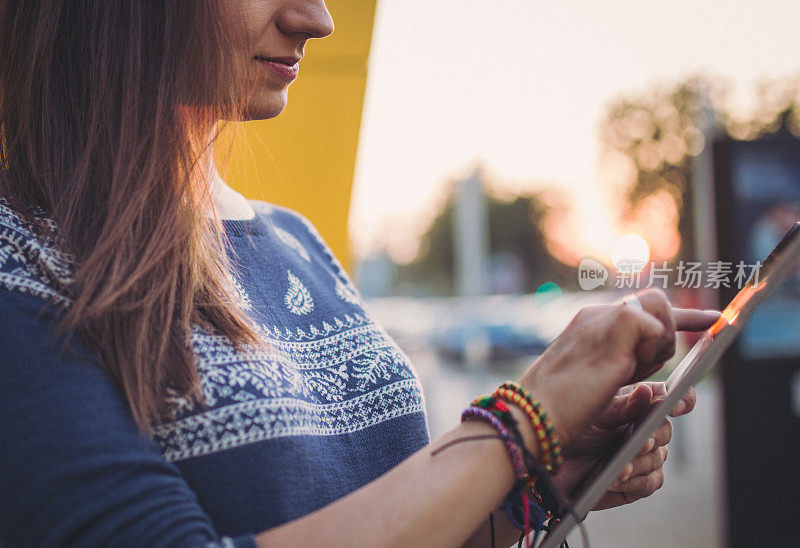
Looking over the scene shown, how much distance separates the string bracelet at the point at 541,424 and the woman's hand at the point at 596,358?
1 centimetres

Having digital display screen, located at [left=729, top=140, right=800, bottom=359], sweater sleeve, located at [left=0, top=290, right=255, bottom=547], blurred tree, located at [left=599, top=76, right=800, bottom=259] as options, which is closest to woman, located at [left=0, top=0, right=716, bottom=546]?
sweater sleeve, located at [left=0, top=290, right=255, bottom=547]

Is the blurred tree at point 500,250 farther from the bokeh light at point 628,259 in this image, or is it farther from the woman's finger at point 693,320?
the woman's finger at point 693,320

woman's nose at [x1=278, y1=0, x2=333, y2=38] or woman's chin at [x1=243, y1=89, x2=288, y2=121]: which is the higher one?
woman's nose at [x1=278, y1=0, x2=333, y2=38]

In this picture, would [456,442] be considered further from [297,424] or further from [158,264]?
[158,264]

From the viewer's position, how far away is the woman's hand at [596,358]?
824mm

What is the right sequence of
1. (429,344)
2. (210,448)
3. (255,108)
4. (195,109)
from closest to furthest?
(210,448) → (195,109) → (255,108) → (429,344)

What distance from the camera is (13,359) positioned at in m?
0.76

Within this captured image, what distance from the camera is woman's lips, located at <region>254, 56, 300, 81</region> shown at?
1124 mm

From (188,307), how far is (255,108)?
405mm

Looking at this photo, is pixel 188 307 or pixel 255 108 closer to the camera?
pixel 188 307

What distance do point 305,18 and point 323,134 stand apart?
1.25m

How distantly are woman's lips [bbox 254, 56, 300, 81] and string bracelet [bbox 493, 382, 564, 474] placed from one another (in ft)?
2.18

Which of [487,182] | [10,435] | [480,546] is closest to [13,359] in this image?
[10,435]

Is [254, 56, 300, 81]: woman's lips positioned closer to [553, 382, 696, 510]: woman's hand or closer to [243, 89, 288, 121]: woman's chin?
[243, 89, 288, 121]: woman's chin
